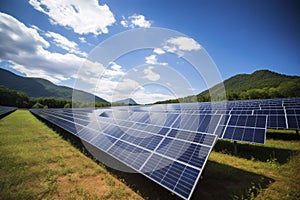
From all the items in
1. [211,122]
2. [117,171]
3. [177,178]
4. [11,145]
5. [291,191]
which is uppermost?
[211,122]

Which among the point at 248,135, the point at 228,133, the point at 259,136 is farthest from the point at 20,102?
the point at 259,136

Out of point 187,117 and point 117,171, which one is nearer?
point 117,171

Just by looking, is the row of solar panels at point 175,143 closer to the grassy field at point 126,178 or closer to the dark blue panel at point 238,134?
the dark blue panel at point 238,134

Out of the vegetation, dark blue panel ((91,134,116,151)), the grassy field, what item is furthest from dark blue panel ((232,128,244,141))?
the vegetation

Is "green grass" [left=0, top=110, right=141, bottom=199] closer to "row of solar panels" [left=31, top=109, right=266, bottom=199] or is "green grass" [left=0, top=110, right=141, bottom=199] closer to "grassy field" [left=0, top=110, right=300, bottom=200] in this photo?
"grassy field" [left=0, top=110, right=300, bottom=200]

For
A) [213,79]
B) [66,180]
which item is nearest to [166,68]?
[213,79]

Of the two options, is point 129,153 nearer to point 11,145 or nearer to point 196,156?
point 196,156

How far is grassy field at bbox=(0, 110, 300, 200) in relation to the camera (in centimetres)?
568

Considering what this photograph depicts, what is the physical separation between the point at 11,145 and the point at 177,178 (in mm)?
12901

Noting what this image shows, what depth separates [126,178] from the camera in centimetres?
705

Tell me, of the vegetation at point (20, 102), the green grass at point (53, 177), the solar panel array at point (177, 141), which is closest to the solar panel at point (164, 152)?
the solar panel array at point (177, 141)

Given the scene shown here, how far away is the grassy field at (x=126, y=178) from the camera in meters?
5.68

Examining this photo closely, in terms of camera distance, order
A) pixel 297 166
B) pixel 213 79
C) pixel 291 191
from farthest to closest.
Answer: pixel 213 79, pixel 297 166, pixel 291 191

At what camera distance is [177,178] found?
4516mm
